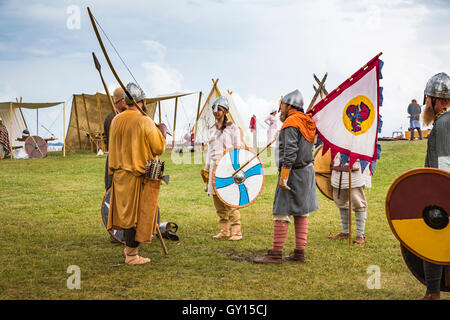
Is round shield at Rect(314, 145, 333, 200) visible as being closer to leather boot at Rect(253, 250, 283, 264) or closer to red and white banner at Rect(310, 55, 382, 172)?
red and white banner at Rect(310, 55, 382, 172)

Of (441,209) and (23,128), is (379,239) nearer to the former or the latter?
(441,209)

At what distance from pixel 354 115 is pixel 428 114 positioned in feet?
5.09

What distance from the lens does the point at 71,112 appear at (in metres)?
21.3

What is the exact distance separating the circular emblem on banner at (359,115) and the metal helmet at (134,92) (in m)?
2.25

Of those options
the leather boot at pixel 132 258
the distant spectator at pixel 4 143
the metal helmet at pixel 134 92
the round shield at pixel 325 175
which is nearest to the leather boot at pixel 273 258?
the leather boot at pixel 132 258

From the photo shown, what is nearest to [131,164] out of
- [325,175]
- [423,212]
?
[423,212]

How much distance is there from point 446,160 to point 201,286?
226 centimetres

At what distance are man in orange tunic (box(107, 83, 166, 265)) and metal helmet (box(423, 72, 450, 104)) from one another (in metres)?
2.55

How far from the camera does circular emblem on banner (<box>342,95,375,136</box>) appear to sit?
510 centimetres

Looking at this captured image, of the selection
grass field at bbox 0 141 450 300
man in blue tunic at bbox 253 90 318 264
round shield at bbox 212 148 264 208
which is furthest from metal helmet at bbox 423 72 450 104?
round shield at bbox 212 148 264 208

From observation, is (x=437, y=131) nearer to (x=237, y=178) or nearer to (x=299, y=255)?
(x=299, y=255)

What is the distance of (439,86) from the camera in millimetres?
3475

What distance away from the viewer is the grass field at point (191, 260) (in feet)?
12.9
